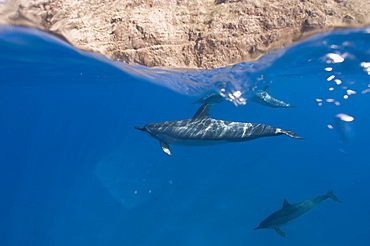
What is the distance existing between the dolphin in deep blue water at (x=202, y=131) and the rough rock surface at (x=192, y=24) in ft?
6.75

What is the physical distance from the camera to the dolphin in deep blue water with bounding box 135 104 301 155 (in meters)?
6.30

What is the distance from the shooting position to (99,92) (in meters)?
20.2

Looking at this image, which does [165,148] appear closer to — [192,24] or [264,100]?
[192,24]

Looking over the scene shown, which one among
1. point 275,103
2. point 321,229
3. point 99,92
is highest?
point 275,103

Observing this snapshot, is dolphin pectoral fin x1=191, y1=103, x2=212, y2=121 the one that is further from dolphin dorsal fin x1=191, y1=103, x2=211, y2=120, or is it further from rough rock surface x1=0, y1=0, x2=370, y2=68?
rough rock surface x1=0, y1=0, x2=370, y2=68

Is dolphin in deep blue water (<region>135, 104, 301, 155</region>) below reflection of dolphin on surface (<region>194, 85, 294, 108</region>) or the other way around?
the other way around

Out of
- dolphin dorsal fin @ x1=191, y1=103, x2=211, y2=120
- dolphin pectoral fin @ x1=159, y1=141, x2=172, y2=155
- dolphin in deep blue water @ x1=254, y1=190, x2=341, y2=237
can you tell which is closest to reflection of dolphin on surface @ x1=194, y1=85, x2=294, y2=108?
dolphin dorsal fin @ x1=191, y1=103, x2=211, y2=120

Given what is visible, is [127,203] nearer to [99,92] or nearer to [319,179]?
[99,92]

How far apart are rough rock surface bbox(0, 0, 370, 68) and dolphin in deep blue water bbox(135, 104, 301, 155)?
2.06 metres

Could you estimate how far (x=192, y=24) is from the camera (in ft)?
23.4

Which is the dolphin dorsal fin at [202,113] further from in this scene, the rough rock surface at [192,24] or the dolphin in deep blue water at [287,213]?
the dolphin in deep blue water at [287,213]

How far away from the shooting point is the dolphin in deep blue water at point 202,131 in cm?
630

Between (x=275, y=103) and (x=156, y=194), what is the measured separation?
10.8 m

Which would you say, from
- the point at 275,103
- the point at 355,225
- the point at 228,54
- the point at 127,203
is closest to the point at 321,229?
the point at 355,225
